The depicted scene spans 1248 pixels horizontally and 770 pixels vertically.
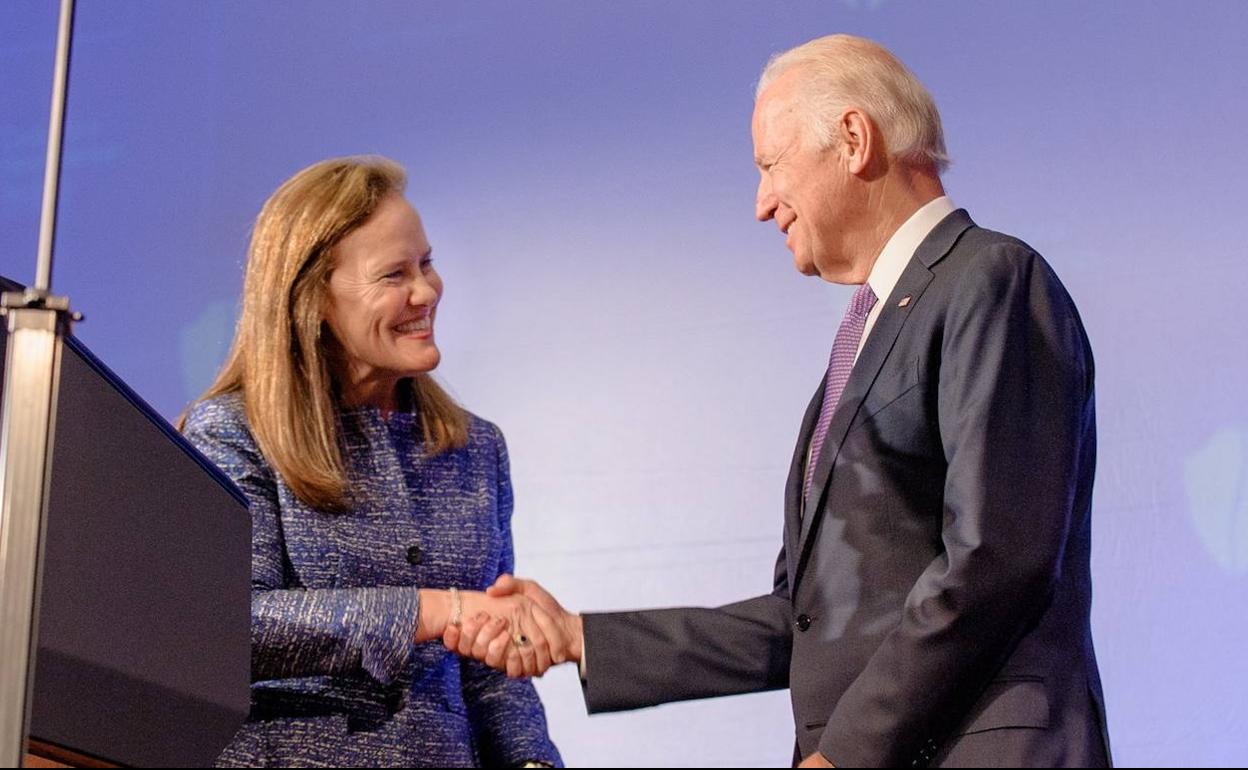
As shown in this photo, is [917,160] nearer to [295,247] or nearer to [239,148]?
[295,247]

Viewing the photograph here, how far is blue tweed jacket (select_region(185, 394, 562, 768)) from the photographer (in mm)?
2049

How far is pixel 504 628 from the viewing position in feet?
7.06

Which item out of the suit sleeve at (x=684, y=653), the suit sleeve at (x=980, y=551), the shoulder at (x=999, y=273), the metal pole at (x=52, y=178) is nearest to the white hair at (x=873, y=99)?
the shoulder at (x=999, y=273)

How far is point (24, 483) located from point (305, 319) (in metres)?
1.27

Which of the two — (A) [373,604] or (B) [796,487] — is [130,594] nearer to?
(A) [373,604]

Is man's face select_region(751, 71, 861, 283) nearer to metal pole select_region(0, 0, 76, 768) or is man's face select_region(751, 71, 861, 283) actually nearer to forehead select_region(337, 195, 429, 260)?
forehead select_region(337, 195, 429, 260)

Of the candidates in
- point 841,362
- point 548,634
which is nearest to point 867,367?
point 841,362

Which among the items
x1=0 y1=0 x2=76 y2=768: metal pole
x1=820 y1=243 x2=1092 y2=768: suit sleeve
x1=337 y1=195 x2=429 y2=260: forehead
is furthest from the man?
x1=0 y1=0 x2=76 y2=768: metal pole

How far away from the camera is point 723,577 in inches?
116

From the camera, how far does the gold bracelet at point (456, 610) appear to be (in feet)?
7.01

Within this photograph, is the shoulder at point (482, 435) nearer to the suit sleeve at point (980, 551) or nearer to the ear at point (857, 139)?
the ear at point (857, 139)

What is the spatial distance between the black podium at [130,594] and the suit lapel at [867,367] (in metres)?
0.66

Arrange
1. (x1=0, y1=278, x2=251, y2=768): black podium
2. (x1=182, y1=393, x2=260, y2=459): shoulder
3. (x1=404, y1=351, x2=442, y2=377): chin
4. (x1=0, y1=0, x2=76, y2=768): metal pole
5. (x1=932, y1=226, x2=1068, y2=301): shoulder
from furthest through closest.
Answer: (x1=404, y1=351, x2=442, y2=377): chin → (x1=182, y1=393, x2=260, y2=459): shoulder → (x1=932, y1=226, x2=1068, y2=301): shoulder → (x1=0, y1=278, x2=251, y2=768): black podium → (x1=0, y1=0, x2=76, y2=768): metal pole

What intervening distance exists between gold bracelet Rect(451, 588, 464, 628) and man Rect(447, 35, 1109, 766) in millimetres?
23
